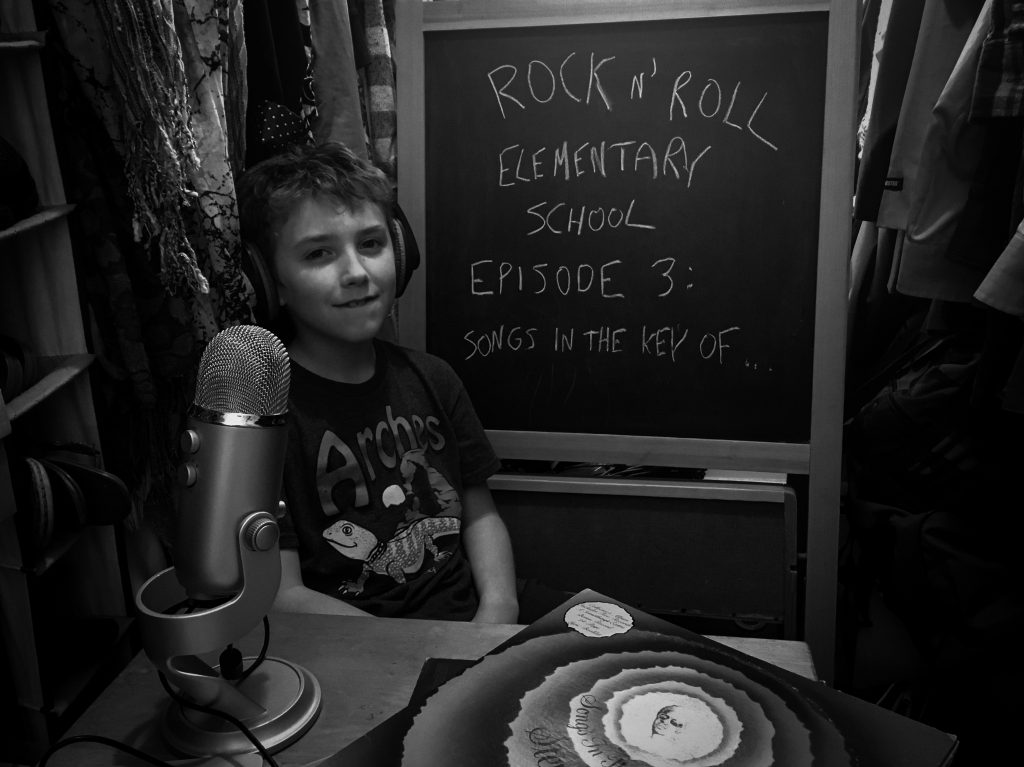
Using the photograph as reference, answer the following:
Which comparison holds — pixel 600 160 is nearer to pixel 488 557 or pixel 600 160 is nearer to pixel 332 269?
pixel 332 269

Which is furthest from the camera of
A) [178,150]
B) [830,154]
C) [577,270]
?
[577,270]

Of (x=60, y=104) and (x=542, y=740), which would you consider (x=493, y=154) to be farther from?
(x=542, y=740)

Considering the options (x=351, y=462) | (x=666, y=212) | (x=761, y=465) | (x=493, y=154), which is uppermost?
(x=493, y=154)

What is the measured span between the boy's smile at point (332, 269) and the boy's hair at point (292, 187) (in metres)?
0.01

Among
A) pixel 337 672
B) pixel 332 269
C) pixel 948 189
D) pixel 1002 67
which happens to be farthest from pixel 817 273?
pixel 337 672

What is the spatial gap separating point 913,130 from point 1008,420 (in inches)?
23.3

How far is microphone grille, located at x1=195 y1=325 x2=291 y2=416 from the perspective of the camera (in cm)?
74

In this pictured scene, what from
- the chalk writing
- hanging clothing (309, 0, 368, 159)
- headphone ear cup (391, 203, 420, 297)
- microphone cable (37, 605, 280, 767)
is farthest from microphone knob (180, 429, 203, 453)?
the chalk writing

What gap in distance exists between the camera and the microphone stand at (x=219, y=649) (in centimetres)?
72

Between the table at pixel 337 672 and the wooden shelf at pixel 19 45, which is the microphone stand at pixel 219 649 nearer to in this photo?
the table at pixel 337 672

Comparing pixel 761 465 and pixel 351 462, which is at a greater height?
pixel 351 462

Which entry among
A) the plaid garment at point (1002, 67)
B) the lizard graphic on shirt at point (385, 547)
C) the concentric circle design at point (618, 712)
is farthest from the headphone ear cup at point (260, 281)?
the plaid garment at point (1002, 67)

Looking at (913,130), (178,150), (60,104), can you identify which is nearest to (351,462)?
(178,150)

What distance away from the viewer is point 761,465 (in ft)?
5.23
